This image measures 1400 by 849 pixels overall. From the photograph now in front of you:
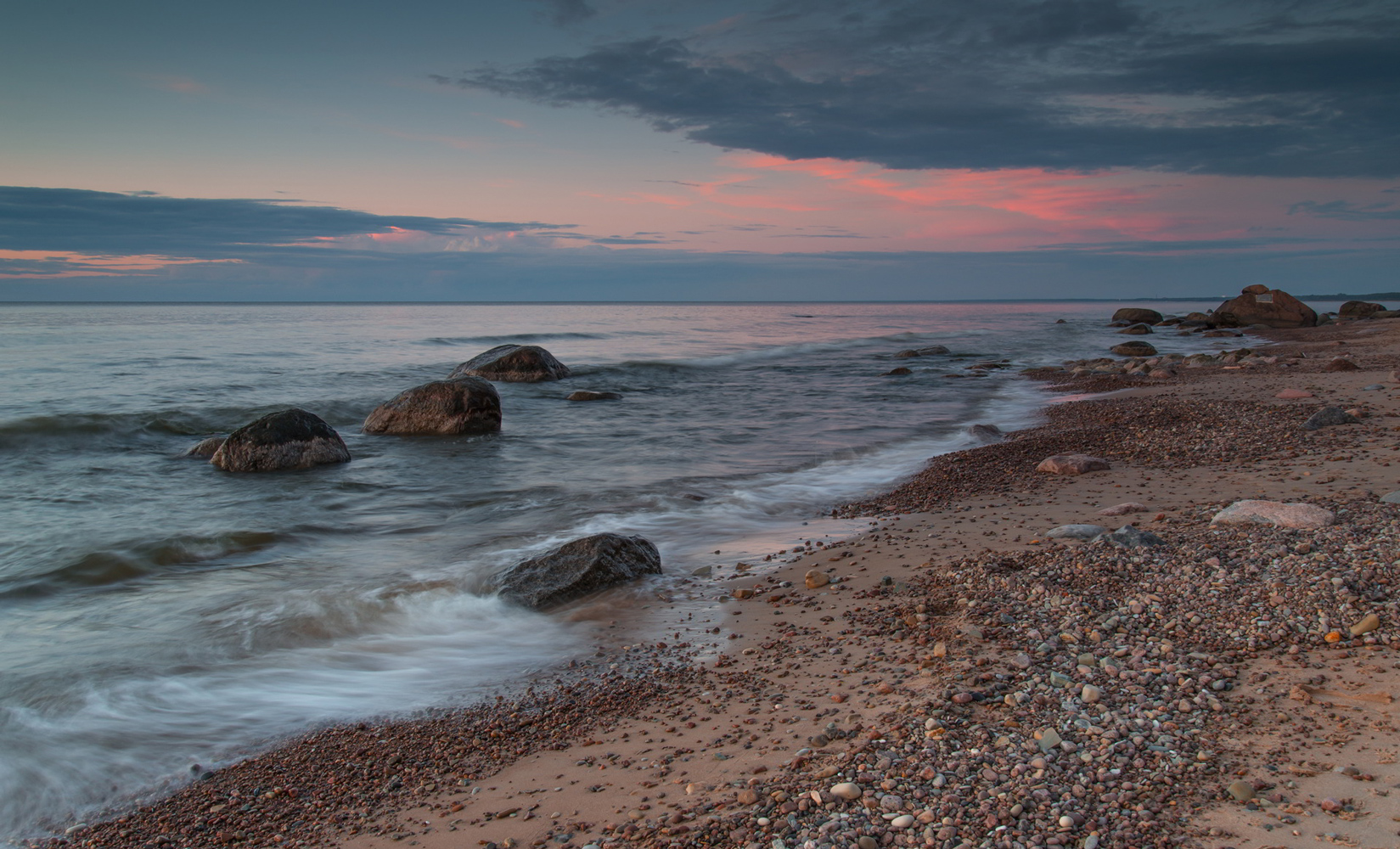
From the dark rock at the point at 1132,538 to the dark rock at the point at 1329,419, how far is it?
525 cm

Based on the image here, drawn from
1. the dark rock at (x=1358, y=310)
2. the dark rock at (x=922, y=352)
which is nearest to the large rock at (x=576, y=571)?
the dark rock at (x=922, y=352)

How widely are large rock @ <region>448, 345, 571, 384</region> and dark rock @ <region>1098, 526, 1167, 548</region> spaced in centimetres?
1673

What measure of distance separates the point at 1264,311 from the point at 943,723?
45.5 meters

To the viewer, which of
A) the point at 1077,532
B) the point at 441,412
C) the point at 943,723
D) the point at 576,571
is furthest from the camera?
the point at 441,412

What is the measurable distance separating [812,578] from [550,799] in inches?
106

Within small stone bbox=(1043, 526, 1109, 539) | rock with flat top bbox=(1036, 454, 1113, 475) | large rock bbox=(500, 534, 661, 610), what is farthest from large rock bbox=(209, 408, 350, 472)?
small stone bbox=(1043, 526, 1109, 539)

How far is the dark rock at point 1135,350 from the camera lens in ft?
83.3

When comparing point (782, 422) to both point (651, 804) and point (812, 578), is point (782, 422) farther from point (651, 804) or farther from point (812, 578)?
point (651, 804)

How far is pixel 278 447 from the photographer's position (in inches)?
400

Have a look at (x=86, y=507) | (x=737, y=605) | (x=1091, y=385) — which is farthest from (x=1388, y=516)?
(x=1091, y=385)

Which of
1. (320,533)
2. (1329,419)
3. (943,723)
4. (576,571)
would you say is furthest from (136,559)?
(1329,419)

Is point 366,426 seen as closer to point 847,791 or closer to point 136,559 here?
point 136,559

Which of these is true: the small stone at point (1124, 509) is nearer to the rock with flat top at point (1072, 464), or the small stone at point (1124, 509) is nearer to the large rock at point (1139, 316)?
the rock with flat top at point (1072, 464)

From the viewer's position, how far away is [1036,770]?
255 centimetres
